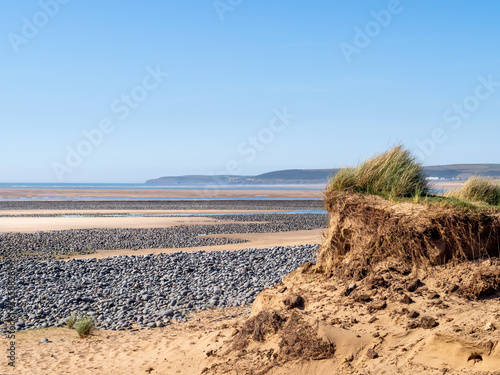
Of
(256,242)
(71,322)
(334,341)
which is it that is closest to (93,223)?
(256,242)

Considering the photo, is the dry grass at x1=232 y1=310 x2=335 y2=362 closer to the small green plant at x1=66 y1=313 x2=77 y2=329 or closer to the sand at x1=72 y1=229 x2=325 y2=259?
the small green plant at x1=66 y1=313 x2=77 y2=329

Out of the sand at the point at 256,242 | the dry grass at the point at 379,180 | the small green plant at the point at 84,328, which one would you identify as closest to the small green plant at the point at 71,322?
the small green plant at the point at 84,328

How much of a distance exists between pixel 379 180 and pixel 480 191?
2.55 m

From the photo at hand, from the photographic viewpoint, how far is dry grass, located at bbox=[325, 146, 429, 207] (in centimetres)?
830

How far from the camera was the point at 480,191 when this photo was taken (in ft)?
31.0

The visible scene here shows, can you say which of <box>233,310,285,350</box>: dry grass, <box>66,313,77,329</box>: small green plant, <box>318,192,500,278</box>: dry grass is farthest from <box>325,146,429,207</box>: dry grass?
<box>66,313,77,329</box>: small green plant

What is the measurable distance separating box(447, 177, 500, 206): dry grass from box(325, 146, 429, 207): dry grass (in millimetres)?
1270

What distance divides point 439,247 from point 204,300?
721 cm

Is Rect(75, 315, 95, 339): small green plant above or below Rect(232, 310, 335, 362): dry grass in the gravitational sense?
below

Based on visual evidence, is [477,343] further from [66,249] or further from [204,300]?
[66,249]

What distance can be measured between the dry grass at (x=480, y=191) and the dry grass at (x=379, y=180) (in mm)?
1270

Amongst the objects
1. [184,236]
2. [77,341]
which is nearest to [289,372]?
[77,341]

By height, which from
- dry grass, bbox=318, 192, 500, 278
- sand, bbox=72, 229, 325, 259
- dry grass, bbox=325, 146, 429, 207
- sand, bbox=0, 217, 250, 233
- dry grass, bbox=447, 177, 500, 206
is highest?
dry grass, bbox=325, 146, 429, 207

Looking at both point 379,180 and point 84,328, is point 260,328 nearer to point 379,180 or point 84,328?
point 379,180
